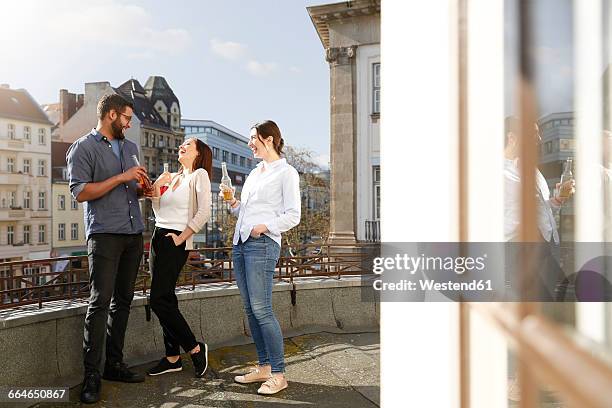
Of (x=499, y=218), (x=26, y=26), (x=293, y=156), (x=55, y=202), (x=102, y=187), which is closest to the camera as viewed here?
(x=499, y=218)

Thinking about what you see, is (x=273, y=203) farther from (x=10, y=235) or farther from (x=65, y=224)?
(x=10, y=235)

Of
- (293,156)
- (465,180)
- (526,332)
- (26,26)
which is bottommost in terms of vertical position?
(526,332)

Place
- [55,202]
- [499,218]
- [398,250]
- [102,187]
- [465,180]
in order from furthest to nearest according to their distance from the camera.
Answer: [55,202] < [102,187] < [398,250] < [465,180] < [499,218]

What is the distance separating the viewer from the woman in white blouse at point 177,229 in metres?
2.82

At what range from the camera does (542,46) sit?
1.41ft

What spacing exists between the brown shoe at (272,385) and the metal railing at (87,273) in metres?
0.63

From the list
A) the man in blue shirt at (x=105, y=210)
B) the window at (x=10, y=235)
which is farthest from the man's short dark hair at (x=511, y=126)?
the window at (x=10, y=235)

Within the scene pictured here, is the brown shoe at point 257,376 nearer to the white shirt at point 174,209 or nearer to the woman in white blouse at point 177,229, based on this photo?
the woman in white blouse at point 177,229

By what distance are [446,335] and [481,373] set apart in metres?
0.28

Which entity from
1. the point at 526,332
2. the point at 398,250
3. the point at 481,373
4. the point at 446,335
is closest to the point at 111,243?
the point at 398,250

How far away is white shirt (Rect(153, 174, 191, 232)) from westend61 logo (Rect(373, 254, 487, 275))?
172 centimetres

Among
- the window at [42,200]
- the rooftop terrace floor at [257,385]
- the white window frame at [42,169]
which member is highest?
the white window frame at [42,169]

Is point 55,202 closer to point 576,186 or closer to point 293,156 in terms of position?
point 293,156

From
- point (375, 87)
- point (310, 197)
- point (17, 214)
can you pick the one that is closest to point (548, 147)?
point (375, 87)
